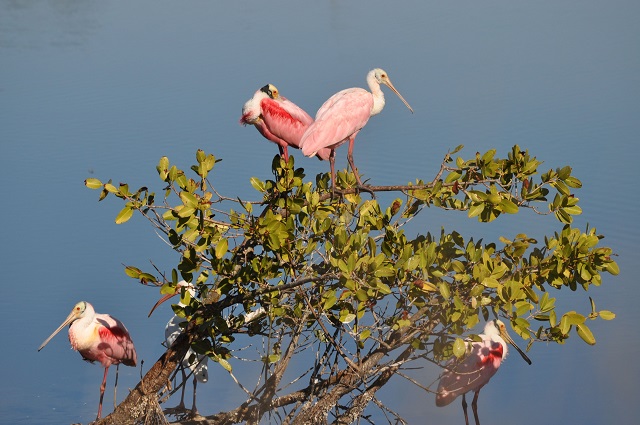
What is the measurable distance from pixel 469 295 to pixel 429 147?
9066mm

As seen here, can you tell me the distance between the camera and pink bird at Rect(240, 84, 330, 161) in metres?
9.29

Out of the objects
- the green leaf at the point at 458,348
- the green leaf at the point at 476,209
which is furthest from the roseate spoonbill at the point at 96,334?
the green leaf at the point at 476,209

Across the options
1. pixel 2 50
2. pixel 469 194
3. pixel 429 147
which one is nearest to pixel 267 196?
pixel 469 194

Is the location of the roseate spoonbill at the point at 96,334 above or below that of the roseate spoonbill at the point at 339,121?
below

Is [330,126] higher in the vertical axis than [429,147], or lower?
lower

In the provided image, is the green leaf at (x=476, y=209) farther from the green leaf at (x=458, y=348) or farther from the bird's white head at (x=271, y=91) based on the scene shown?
the bird's white head at (x=271, y=91)

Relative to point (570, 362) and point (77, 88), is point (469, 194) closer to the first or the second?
point (570, 362)

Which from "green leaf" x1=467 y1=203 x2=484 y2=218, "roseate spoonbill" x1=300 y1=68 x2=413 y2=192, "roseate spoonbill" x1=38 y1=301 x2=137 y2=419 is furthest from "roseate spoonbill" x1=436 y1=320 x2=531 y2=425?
"green leaf" x1=467 y1=203 x2=484 y2=218

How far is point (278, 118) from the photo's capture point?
9.34m

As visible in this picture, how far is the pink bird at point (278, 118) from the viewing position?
30.5 ft

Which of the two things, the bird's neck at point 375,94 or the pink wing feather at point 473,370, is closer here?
the pink wing feather at point 473,370

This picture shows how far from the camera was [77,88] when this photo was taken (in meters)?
19.4

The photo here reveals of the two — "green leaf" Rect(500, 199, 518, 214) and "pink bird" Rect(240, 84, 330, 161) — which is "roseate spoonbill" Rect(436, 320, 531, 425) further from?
"green leaf" Rect(500, 199, 518, 214)

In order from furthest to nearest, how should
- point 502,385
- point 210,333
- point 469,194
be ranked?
point 502,385
point 210,333
point 469,194
